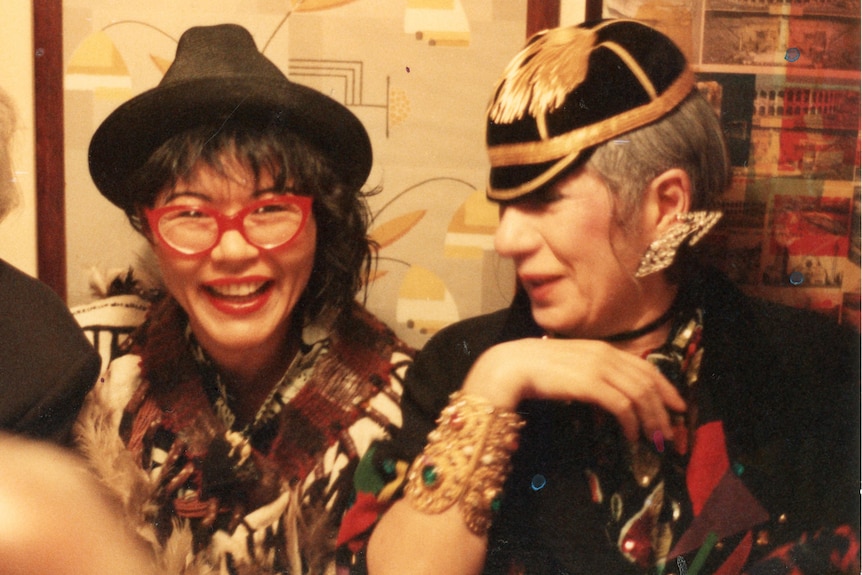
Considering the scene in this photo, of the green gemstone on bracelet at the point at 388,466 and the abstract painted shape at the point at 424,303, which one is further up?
the abstract painted shape at the point at 424,303

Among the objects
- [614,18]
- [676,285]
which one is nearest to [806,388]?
[676,285]

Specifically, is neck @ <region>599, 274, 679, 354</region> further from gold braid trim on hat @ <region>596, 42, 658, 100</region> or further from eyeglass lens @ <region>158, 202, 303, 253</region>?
eyeglass lens @ <region>158, 202, 303, 253</region>

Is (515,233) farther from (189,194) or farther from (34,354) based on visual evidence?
(34,354)

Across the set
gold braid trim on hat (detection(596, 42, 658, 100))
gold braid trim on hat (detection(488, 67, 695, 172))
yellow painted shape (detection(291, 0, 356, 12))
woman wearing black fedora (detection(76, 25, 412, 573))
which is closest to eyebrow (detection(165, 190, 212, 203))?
woman wearing black fedora (detection(76, 25, 412, 573))

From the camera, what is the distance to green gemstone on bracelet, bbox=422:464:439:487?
836 millimetres

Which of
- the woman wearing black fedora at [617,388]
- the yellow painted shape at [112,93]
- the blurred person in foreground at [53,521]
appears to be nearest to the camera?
the blurred person in foreground at [53,521]

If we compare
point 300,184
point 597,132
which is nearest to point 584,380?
point 597,132

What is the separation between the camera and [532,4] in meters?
0.90

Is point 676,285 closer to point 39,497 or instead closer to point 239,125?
point 239,125

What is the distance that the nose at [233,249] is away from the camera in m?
0.87

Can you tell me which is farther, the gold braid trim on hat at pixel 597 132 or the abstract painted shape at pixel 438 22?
the abstract painted shape at pixel 438 22

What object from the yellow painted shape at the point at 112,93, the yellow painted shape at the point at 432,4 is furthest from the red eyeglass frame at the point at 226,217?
the yellow painted shape at the point at 432,4

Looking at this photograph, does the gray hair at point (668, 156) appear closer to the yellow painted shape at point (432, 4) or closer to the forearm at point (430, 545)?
the yellow painted shape at point (432, 4)

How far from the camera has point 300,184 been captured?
0.91 meters
